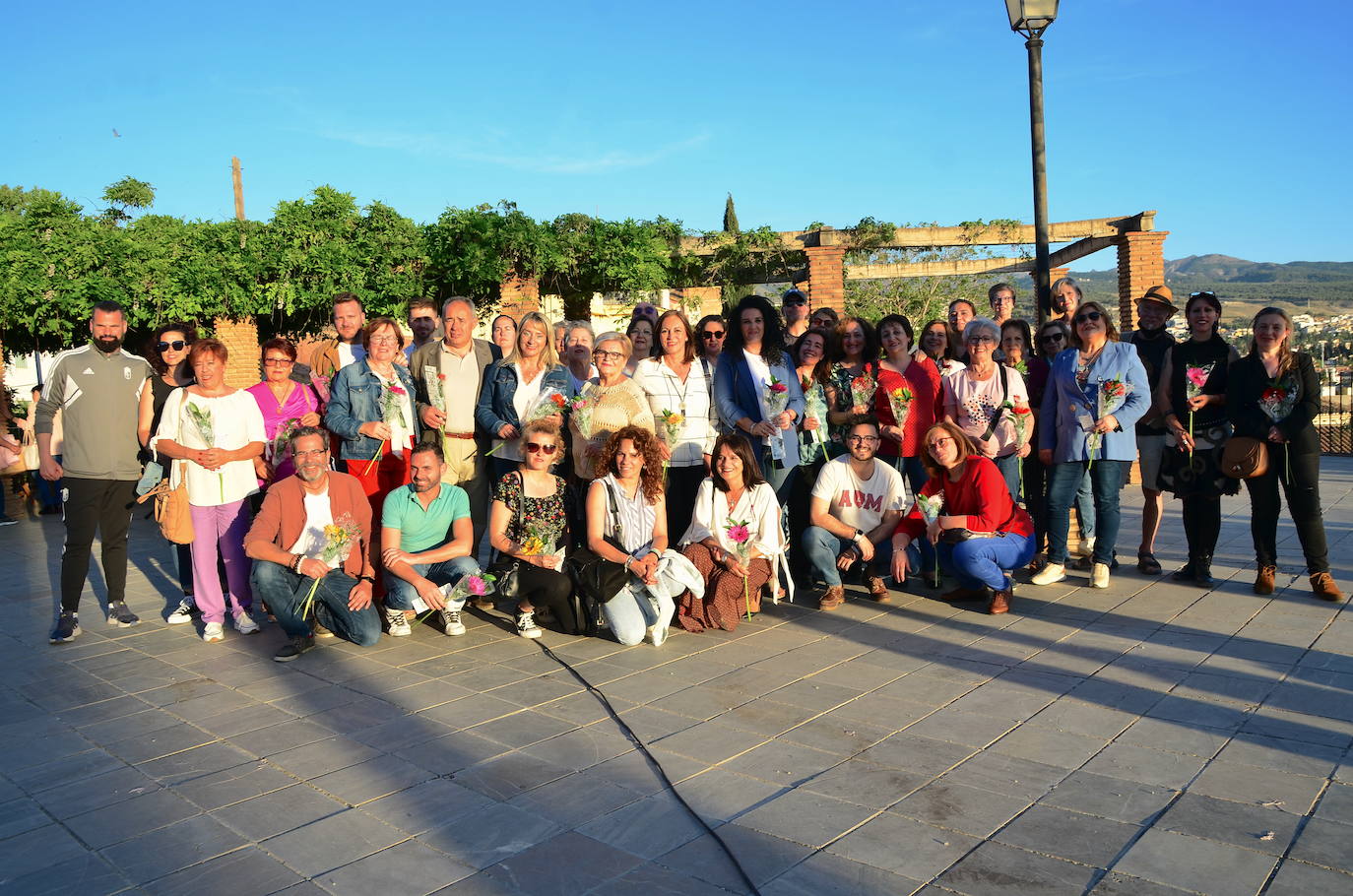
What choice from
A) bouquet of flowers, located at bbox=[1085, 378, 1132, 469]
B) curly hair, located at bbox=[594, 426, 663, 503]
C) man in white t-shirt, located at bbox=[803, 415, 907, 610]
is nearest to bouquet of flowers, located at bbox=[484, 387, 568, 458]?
curly hair, located at bbox=[594, 426, 663, 503]

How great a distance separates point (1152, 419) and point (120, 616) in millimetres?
7177

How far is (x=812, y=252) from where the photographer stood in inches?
630

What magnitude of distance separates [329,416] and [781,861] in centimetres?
442

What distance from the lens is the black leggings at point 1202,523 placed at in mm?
6402

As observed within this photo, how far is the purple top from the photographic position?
6.49m

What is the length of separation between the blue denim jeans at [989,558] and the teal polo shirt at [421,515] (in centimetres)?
310

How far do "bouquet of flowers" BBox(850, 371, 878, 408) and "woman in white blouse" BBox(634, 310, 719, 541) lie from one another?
1032 mm

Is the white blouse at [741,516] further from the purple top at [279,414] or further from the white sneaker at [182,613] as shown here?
the white sneaker at [182,613]

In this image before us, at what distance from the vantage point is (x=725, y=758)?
152 inches

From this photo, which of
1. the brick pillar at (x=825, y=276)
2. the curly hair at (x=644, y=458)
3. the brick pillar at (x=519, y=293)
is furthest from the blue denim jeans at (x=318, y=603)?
the brick pillar at (x=825, y=276)

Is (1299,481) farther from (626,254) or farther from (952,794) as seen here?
(626,254)

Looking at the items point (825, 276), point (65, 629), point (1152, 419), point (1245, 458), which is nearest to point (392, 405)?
point (65, 629)

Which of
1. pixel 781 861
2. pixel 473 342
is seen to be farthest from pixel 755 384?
pixel 781 861

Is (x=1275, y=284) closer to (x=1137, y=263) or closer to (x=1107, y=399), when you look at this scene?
(x=1137, y=263)
